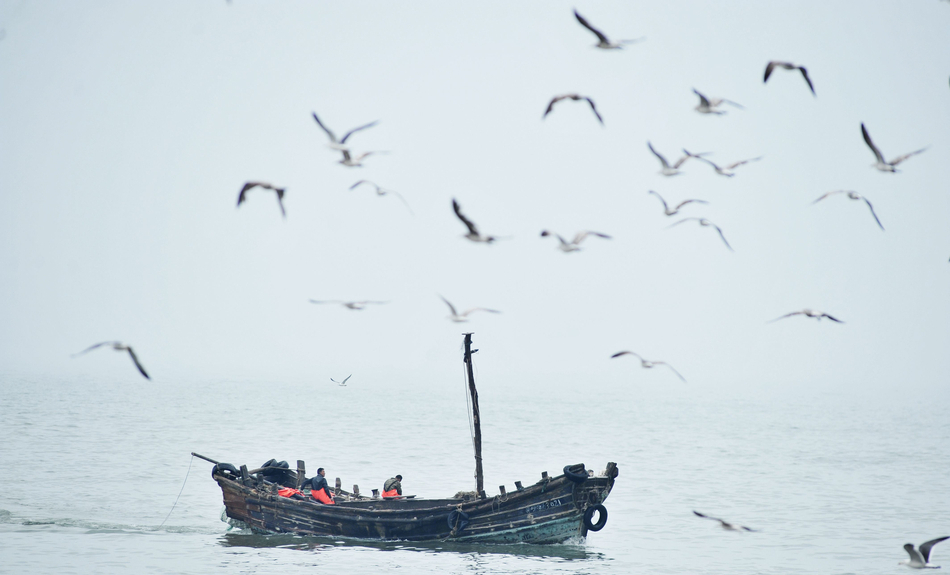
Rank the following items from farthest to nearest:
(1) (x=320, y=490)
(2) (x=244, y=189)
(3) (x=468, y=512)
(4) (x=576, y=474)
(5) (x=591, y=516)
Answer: (1) (x=320, y=490) → (3) (x=468, y=512) → (5) (x=591, y=516) → (4) (x=576, y=474) → (2) (x=244, y=189)

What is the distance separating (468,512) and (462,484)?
637 inches

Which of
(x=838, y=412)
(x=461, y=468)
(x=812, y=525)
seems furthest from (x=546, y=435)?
(x=838, y=412)

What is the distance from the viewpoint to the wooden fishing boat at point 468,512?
27688 mm

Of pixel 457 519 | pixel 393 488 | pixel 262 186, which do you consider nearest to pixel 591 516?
pixel 457 519

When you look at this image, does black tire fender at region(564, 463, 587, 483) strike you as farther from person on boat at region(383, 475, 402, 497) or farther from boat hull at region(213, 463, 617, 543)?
person on boat at region(383, 475, 402, 497)

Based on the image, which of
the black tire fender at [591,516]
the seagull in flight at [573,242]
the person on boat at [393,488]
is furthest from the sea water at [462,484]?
the seagull in flight at [573,242]

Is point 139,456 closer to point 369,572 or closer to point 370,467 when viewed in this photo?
point 370,467

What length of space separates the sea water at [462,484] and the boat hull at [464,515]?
50 centimetres

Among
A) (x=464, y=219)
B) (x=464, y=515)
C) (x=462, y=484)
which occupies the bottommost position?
(x=464, y=515)

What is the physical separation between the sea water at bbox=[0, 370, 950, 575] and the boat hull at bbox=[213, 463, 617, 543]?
19.5 inches

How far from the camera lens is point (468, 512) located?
28.4 m

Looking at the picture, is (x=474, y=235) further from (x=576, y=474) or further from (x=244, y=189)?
(x=576, y=474)

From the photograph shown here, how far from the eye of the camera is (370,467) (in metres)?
50.3

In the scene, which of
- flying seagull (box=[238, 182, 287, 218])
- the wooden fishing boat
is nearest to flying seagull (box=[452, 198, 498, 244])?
flying seagull (box=[238, 182, 287, 218])
